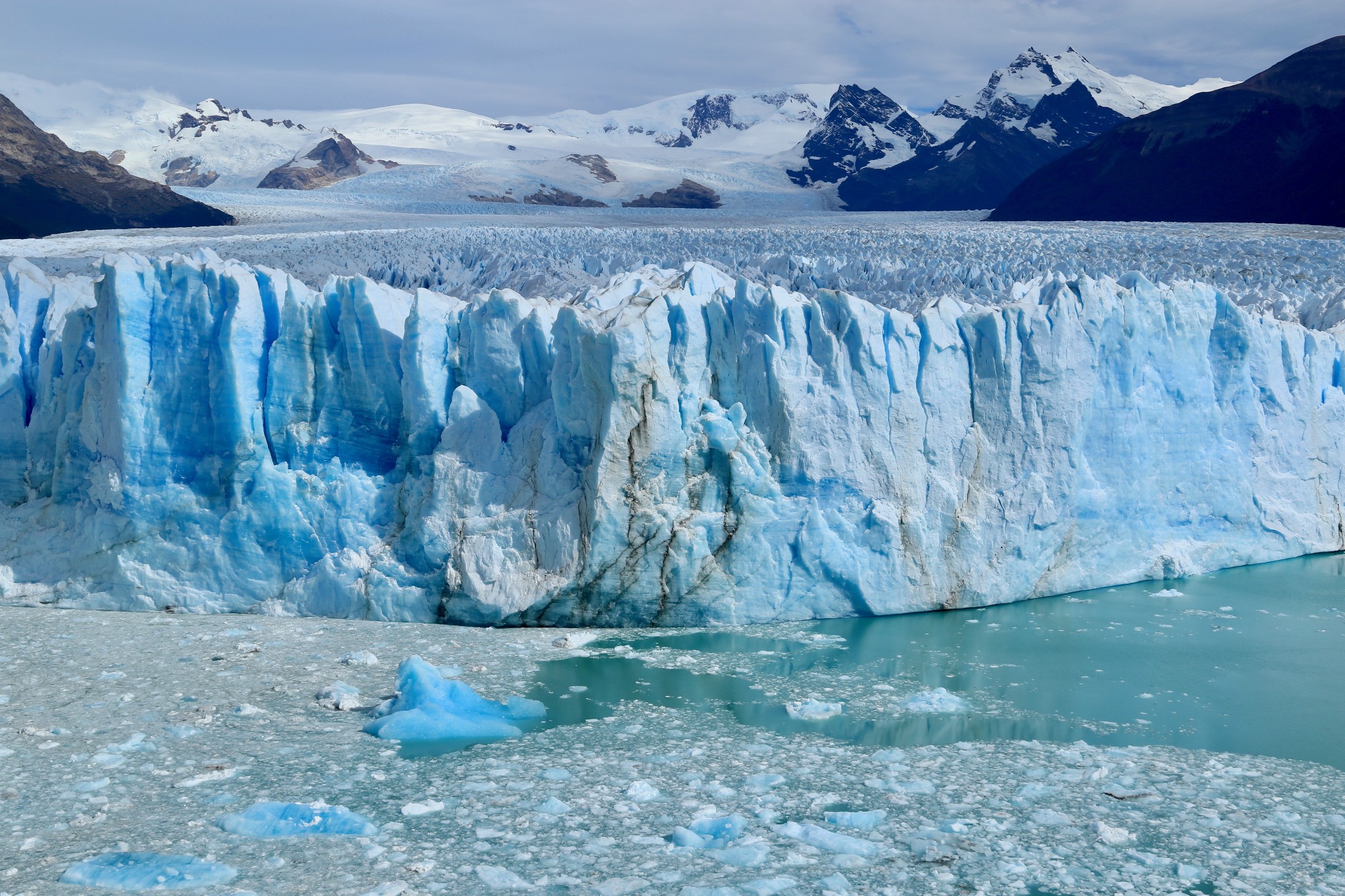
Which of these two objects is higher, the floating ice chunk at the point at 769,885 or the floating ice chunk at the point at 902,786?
the floating ice chunk at the point at 769,885

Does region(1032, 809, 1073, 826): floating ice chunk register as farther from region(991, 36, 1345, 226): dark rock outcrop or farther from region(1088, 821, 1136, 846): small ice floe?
region(991, 36, 1345, 226): dark rock outcrop

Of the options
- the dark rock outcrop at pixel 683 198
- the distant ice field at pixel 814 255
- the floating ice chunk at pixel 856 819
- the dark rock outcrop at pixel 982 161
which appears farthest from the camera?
the dark rock outcrop at pixel 982 161

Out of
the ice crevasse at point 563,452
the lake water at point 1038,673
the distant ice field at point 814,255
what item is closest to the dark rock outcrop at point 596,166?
the distant ice field at point 814,255

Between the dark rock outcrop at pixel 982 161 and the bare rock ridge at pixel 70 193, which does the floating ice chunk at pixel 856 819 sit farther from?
the dark rock outcrop at pixel 982 161

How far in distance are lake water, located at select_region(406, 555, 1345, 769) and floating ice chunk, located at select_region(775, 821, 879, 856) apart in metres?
0.83

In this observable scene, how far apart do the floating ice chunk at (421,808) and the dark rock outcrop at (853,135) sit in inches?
1479

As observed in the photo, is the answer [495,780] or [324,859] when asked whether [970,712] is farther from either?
[324,859]

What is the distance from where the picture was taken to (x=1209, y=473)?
6.36 m

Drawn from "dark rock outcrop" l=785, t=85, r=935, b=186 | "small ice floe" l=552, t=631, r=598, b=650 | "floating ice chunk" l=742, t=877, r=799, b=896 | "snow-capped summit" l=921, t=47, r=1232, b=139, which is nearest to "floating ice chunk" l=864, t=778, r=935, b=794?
"floating ice chunk" l=742, t=877, r=799, b=896

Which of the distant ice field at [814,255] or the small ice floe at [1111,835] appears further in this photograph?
the distant ice field at [814,255]

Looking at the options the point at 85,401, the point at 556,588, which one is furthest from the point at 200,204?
the point at 556,588

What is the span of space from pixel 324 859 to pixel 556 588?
241 cm

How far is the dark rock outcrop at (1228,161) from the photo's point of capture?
21.1 m

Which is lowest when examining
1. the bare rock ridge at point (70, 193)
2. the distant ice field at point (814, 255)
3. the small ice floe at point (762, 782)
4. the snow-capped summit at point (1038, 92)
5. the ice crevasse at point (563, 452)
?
the small ice floe at point (762, 782)
